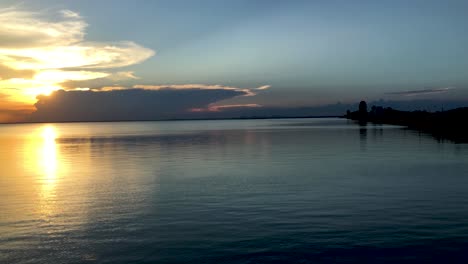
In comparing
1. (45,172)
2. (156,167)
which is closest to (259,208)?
(156,167)

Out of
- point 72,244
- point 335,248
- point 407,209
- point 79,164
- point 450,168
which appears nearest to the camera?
point 335,248

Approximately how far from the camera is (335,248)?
18547 millimetres

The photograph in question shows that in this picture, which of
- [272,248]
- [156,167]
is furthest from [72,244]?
[156,167]

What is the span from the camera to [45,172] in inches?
1991

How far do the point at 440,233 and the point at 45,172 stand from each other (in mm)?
43053

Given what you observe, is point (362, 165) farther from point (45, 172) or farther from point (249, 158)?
point (45, 172)

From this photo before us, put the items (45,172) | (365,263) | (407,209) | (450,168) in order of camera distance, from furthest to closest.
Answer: (45,172) < (450,168) < (407,209) < (365,263)

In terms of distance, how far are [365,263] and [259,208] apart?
10792 millimetres

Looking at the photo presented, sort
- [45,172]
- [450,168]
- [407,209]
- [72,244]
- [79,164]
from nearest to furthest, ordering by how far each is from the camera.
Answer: [72,244] → [407,209] → [450,168] → [45,172] → [79,164]

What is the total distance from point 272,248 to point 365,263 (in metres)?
3.85

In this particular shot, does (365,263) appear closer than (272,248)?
Yes

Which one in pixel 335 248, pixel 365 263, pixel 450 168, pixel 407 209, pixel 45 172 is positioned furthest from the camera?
pixel 45 172

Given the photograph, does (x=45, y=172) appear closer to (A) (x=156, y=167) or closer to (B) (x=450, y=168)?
(A) (x=156, y=167)

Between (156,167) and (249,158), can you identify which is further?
(249,158)
